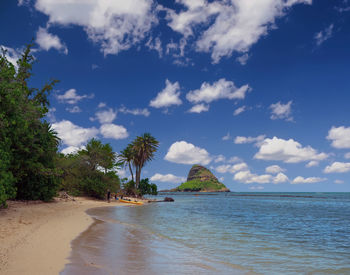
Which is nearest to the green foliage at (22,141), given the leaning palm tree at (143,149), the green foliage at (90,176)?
the green foliage at (90,176)

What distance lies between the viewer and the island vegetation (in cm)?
1563

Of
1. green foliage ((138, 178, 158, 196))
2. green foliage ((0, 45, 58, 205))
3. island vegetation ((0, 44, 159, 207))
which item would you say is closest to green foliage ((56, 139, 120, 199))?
island vegetation ((0, 44, 159, 207))

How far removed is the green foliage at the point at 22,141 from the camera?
50.0 ft

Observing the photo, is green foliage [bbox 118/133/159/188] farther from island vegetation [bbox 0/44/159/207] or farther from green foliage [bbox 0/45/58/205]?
green foliage [bbox 0/45/58/205]

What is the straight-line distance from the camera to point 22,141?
2038cm

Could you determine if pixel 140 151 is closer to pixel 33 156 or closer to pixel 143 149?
pixel 143 149

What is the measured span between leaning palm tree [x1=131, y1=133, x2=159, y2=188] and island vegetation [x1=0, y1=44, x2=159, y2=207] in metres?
6.05

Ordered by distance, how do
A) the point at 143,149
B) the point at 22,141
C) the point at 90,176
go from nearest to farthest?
the point at 22,141 < the point at 90,176 < the point at 143,149

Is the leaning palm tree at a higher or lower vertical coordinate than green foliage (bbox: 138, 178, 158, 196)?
higher

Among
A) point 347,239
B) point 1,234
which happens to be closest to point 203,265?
point 1,234

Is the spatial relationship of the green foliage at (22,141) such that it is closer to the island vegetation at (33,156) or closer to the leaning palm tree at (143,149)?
the island vegetation at (33,156)

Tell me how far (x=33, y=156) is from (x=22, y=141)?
81.9 inches

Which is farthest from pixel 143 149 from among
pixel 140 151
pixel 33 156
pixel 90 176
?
pixel 33 156

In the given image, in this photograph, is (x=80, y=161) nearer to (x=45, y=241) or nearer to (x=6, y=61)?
(x=6, y=61)
